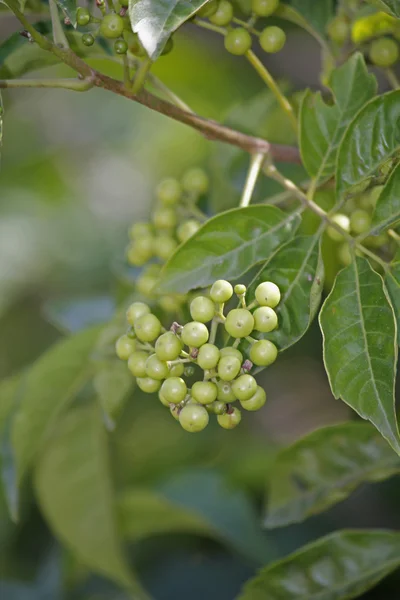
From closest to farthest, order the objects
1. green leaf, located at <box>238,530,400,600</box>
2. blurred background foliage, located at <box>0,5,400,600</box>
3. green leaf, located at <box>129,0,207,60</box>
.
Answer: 1. green leaf, located at <box>129,0,207,60</box>
2. green leaf, located at <box>238,530,400,600</box>
3. blurred background foliage, located at <box>0,5,400,600</box>

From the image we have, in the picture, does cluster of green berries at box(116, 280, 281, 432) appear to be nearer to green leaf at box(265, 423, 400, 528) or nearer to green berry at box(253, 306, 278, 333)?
green berry at box(253, 306, 278, 333)

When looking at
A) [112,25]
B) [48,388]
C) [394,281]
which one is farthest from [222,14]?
[48,388]

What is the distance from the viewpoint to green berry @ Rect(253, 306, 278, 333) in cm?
86

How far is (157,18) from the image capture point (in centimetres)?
81

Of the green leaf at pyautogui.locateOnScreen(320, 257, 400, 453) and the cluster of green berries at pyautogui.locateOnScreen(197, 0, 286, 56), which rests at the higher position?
the cluster of green berries at pyautogui.locateOnScreen(197, 0, 286, 56)

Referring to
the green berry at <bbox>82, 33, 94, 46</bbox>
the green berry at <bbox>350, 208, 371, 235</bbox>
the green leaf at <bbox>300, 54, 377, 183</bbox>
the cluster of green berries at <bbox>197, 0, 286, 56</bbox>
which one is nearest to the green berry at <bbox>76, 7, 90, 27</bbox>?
the green berry at <bbox>82, 33, 94, 46</bbox>

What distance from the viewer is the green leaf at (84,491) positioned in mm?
1593

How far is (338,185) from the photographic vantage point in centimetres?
97

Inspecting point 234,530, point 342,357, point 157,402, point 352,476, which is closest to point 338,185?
point 342,357

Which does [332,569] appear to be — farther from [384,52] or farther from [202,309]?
[384,52]

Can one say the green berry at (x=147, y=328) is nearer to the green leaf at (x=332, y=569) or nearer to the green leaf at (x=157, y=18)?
the green leaf at (x=157, y=18)

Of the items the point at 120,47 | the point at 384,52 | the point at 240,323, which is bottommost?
the point at 240,323

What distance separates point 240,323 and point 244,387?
2.7 inches

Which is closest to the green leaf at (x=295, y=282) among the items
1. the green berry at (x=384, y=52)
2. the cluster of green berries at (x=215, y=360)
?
the cluster of green berries at (x=215, y=360)
